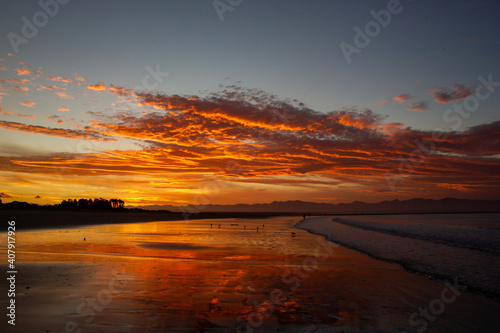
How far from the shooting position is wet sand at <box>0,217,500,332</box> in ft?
26.3

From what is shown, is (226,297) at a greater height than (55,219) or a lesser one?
lesser

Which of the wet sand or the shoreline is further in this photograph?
the shoreline

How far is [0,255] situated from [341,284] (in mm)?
17638

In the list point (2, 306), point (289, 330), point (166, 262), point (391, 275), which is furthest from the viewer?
point (166, 262)

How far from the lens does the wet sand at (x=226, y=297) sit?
8.02m

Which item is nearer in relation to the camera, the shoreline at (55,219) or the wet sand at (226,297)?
the wet sand at (226,297)

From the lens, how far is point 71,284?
11672mm

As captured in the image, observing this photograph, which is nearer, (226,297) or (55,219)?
(226,297)

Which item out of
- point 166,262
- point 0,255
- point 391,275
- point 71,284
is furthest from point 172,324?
point 0,255

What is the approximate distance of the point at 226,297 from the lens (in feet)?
34.2

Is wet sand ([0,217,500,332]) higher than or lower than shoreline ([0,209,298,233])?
lower

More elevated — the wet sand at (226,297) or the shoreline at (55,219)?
the shoreline at (55,219)

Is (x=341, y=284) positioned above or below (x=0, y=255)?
below

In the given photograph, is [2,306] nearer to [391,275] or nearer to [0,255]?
[0,255]
